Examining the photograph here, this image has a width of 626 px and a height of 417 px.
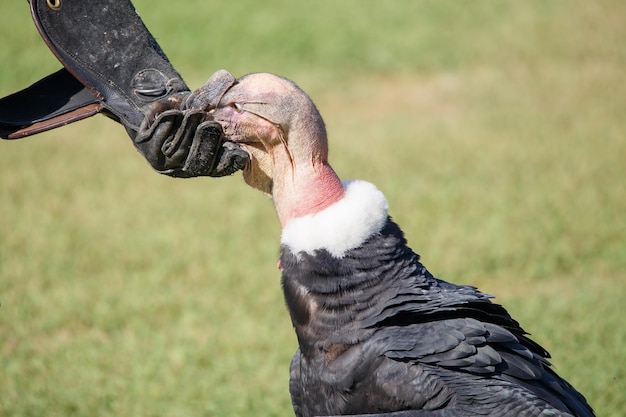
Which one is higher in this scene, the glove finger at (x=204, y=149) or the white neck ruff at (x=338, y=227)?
the glove finger at (x=204, y=149)

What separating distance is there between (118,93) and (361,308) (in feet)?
4.05

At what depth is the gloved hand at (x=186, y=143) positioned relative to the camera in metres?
3.24

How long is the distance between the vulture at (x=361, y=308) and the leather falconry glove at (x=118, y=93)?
0.40 ft

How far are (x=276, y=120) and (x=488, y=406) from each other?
127cm

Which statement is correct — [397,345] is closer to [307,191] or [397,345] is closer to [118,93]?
[307,191]

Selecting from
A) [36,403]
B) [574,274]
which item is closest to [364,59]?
[574,274]

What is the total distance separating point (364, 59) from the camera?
518 inches

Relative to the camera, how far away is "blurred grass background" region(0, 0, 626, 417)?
5.64m

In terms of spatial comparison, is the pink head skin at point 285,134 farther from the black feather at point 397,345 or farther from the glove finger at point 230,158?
the black feather at point 397,345

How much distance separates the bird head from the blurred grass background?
2.33 metres

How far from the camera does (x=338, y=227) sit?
A: 313 centimetres

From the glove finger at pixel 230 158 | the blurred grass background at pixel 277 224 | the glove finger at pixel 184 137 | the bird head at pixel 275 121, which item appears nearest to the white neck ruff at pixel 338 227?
the bird head at pixel 275 121

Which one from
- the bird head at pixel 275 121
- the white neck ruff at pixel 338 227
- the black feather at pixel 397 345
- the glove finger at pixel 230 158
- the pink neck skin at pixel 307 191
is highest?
the bird head at pixel 275 121

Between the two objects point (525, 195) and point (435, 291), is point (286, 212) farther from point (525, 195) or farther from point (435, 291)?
point (525, 195)
